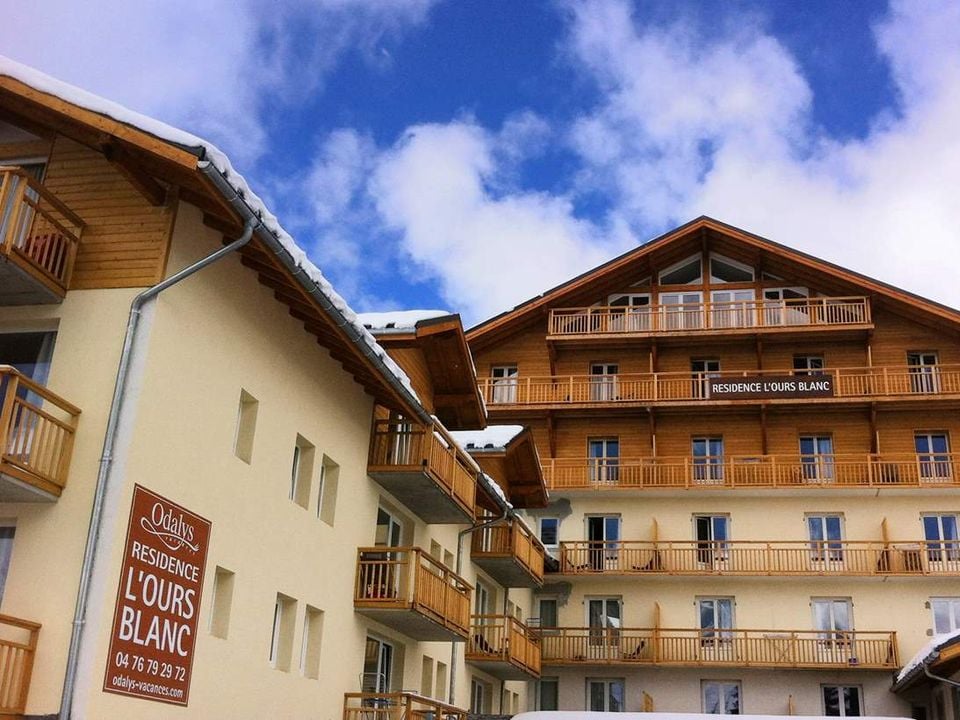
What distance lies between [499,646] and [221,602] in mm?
12527

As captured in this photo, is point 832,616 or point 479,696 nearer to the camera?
point 479,696

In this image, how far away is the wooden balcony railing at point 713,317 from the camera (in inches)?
1409

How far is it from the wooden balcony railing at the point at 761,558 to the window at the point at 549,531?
0.71m

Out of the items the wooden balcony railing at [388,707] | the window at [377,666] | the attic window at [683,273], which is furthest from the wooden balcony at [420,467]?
the attic window at [683,273]

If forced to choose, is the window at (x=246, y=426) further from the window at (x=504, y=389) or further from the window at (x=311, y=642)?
the window at (x=504, y=389)

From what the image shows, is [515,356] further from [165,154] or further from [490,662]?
[165,154]

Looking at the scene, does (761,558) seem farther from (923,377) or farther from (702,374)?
(923,377)

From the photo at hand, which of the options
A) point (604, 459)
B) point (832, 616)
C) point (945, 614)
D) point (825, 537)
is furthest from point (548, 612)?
point (945, 614)

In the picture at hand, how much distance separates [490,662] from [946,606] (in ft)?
47.9

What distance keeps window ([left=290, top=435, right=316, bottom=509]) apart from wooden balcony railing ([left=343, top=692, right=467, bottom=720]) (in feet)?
10.8

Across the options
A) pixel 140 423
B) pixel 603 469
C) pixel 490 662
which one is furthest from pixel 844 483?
pixel 140 423

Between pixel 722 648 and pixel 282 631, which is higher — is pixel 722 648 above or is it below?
above

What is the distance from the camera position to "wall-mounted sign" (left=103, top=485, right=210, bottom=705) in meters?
11.9

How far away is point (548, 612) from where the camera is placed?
114 feet
